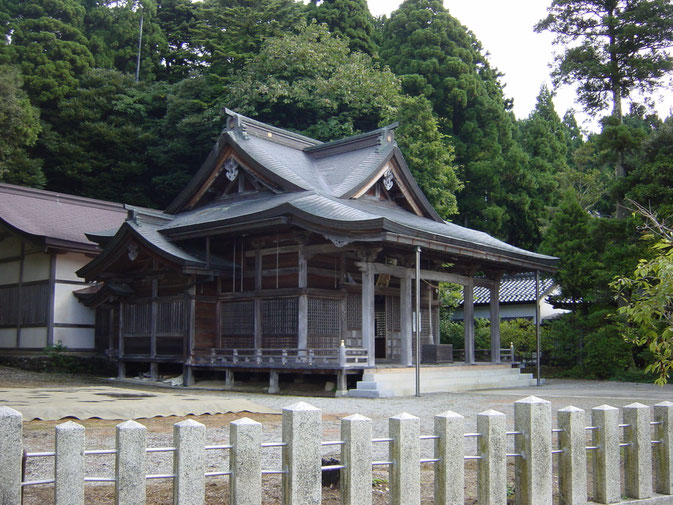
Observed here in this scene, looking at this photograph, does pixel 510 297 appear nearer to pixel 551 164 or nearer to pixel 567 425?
pixel 551 164

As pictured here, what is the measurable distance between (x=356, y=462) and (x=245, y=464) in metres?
0.85

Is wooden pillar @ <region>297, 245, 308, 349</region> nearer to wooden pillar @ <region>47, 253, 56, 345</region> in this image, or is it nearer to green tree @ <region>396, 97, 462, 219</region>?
wooden pillar @ <region>47, 253, 56, 345</region>

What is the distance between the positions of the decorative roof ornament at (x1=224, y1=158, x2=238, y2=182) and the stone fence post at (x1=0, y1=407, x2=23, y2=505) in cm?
1736

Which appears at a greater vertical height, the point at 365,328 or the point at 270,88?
the point at 270,88

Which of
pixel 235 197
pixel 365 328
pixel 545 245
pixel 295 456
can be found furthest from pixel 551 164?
pixel 295 456

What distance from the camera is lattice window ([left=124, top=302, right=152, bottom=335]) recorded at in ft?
69.4

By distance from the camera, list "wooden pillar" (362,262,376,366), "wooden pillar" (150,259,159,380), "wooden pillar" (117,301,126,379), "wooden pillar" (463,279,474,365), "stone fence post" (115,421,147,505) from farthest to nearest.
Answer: "wooden pillar" (117,301,126,379) → "wooden pillar" (463,279,474,365) → "wooden pillar" (150,259,159,380) → "wooden pillar" (362,262,376,366) → "stone fence post" (115,421,147,505)

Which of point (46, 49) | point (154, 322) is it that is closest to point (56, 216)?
point (154, 322)

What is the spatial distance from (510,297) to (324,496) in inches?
1146

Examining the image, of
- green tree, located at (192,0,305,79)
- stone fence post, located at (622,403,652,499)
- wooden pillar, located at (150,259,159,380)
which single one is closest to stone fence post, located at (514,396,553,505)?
stone fence post, located at (622,403,652,499)

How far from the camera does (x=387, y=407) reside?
13.7m

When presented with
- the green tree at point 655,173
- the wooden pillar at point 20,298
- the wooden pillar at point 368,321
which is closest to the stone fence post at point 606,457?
the wooden pillar at point 368,321

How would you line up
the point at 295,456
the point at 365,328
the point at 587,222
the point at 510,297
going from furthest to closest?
1. the point at 510,297
2. the point at 587,222
3. the point at 365,328
4. the point at 295,456

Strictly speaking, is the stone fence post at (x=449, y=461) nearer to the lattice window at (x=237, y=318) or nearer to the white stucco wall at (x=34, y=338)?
the lattice window at (x=237, y=318)
